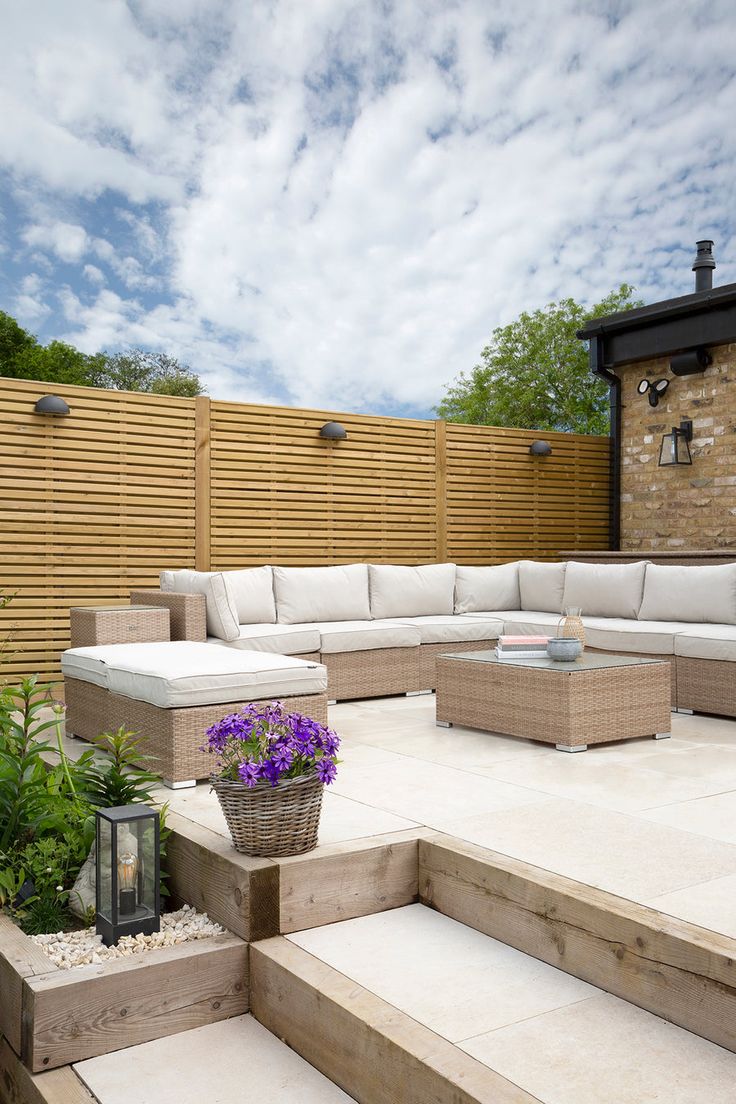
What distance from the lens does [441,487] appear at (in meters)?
8.98

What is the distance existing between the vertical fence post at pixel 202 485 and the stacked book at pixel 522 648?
323 cm

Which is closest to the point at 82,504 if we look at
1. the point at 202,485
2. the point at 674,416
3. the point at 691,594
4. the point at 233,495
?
the point at 202,485

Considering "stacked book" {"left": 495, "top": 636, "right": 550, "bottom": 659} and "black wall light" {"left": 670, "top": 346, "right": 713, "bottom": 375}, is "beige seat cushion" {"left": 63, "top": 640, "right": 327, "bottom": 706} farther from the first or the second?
"black wall light" {"left": 670, "top": 346, "right": 713, "bottom": 375}

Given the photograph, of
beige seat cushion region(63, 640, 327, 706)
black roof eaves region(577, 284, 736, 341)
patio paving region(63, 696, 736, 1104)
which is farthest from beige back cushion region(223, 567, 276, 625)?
black roof eaves region(577, 284, 736, 341)

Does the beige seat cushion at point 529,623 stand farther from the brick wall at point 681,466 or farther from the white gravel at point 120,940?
the white gravel at point 120,940

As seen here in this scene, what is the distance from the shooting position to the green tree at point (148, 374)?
3297 centimetres

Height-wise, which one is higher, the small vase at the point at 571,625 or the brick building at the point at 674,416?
the brick building at the point at 674,416

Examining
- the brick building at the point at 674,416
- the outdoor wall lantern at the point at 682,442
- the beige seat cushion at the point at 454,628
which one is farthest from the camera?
the outdoor wall lantern at the point at 682,442

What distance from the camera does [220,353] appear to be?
139ft

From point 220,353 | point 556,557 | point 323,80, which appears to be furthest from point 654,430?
point 220,353

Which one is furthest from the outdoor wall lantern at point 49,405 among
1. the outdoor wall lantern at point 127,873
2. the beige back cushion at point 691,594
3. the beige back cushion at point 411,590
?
the outdoor wall lantern at point 127,873

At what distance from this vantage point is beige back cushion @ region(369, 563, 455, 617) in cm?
719

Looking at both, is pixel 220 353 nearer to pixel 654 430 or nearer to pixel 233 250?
pixel 233 250

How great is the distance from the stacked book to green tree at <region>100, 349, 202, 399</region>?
28431 mm
